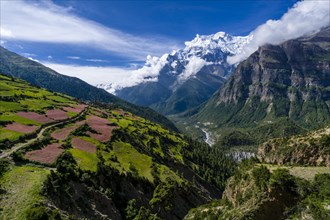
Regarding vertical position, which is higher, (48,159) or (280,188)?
(280,188)

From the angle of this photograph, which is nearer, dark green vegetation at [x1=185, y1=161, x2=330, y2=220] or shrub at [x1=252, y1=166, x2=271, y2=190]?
dark green vegetation at [x1=185, y1=161, x2=330, y2=220]

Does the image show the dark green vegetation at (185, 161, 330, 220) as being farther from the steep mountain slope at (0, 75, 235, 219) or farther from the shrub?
the steep mountain slope at (0, 75, 235, 219)

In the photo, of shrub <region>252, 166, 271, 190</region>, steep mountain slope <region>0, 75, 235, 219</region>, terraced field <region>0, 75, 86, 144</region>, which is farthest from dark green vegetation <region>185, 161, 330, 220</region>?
terraced field <region>0, 75, 86, 144</region>

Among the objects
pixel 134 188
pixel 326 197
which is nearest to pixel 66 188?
pixel 134 188

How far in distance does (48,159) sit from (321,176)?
230 feet

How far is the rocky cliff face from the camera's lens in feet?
258

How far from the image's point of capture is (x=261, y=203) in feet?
219

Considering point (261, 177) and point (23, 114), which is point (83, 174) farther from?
point (23, 114)

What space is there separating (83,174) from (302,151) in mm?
56553

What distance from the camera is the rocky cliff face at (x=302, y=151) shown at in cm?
7875

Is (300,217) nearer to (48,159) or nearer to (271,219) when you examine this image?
(271,219)

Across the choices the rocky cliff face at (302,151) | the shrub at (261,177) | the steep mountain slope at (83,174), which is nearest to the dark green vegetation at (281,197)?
the shrub at (261,177)

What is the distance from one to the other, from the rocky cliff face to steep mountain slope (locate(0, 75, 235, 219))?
30176mm

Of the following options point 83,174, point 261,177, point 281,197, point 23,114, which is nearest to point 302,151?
point 261,177
